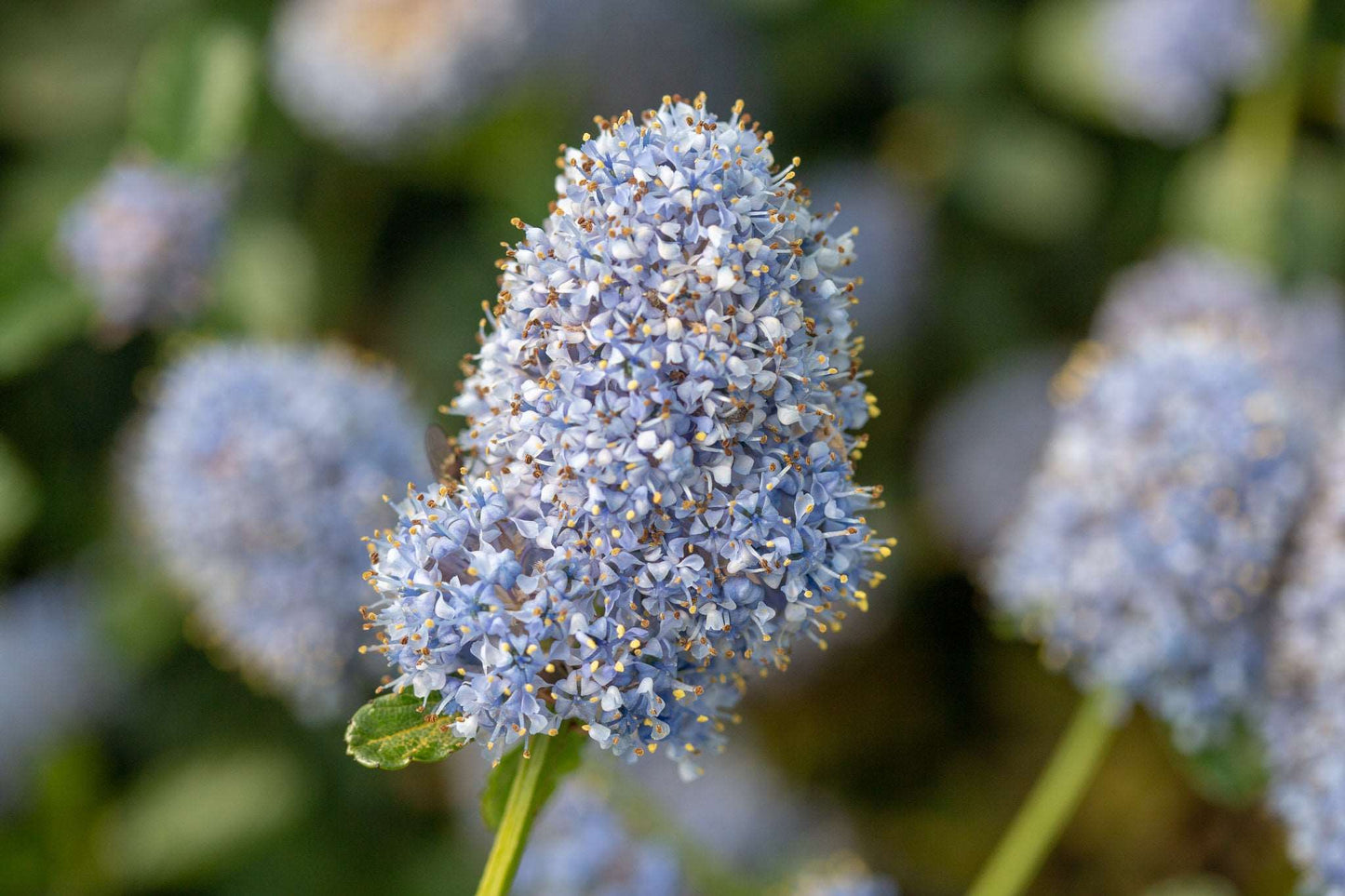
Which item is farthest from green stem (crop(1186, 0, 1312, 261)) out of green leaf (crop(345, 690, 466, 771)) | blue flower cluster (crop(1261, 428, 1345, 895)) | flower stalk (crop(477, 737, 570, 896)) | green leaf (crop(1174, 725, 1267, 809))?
green leaf (crop(345, 690, 466, 771))

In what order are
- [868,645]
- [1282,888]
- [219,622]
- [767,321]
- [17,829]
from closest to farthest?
[767,321], [219,622], [1282,888], [17,829], [868,645]

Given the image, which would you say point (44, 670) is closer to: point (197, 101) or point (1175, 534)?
point (197, 101)

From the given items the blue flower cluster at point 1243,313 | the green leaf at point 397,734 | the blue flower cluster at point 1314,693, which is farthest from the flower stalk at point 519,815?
the blue flower cluster at point 1243,313

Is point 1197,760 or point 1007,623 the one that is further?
point 1007,623

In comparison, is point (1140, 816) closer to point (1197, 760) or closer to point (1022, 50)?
point (1197, 760)

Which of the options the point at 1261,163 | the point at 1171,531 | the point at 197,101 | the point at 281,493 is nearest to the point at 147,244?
the point at 197,101

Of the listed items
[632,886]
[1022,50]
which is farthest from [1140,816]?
[1022,50]
